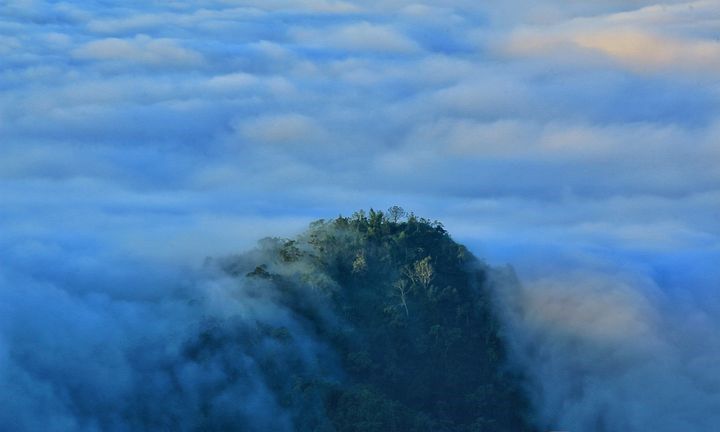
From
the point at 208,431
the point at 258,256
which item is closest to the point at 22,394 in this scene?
the point at 208,431

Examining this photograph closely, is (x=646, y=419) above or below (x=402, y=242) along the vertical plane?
below

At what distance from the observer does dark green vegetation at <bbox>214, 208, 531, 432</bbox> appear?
7306 cm

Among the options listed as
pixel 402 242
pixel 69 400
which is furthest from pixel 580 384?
pixel 69 400

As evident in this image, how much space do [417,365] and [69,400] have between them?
44.2 feet

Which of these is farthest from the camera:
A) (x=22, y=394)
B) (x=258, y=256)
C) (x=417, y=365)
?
(x=258, y=256)

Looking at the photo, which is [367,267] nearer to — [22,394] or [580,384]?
[580,384]

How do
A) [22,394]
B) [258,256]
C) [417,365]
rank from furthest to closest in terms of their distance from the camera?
[258,256], [417,365], [22,394]

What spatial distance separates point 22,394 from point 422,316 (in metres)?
16.5

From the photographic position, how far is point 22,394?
71375mm

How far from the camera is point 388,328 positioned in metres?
78.6

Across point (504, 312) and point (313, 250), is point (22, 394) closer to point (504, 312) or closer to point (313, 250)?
point (313, 250)

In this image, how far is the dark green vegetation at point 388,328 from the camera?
73.1 metres

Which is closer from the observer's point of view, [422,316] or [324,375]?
[324,375]

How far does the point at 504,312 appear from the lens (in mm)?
82375
